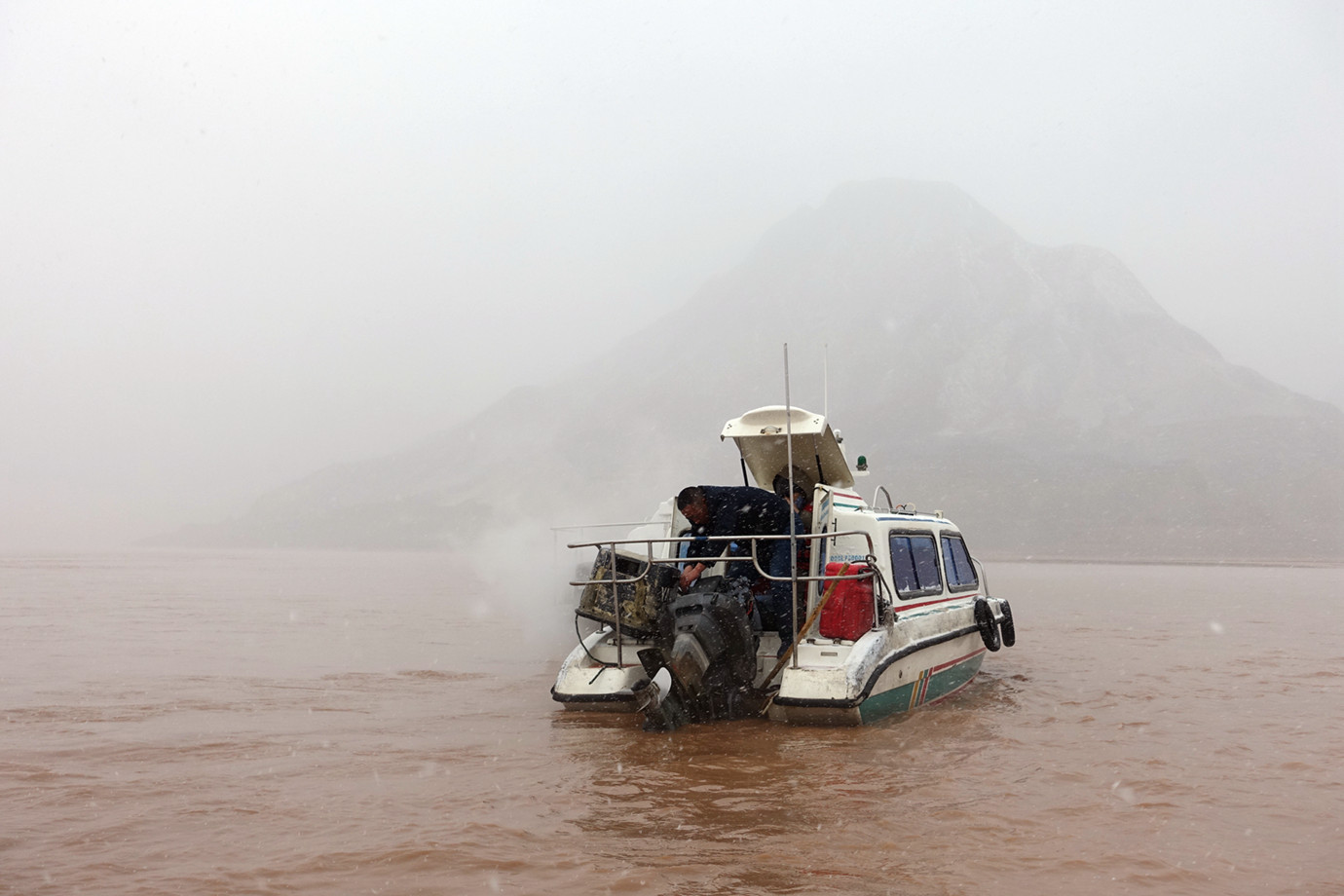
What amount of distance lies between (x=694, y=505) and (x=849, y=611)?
1770 mm

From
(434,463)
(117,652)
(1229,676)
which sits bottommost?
(1229,676)

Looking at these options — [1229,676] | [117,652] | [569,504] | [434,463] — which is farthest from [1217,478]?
[434,463]

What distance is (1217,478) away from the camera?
100438 millimetres

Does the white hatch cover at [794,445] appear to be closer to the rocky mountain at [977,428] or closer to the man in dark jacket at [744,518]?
the man in dark jacket at [744,518]

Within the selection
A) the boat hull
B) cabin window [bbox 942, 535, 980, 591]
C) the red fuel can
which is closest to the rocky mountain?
cabin window [bbox 942, 535, 980, 591]

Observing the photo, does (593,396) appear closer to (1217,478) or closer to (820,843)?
(1217,478)

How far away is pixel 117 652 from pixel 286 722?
716 centimetres

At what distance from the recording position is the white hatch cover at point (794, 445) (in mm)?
10750

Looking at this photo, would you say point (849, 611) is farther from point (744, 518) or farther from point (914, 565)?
point (914, 565)

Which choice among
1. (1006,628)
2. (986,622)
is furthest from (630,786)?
(1006,628)

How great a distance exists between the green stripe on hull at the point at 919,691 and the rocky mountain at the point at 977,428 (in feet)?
227

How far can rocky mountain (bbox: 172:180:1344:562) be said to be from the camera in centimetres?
9294

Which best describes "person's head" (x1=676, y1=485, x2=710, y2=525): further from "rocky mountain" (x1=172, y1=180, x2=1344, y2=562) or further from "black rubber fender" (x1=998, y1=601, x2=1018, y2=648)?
"rocky mountain" (x1=172, y1=180, x2=1344, y2=562)

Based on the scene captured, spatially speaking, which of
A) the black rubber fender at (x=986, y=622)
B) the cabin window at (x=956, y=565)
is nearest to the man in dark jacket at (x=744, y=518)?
the cabin window at (x=956, y=565)
